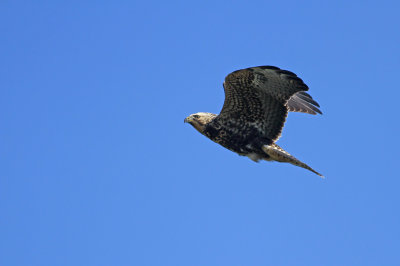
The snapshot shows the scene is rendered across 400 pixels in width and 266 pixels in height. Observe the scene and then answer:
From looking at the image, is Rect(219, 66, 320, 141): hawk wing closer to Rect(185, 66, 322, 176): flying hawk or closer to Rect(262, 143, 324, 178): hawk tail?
Rect(185, 66, 322, 176): flying hawk

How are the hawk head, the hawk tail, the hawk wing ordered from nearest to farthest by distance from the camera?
the hawk tail → the hawk wing → the hawk head

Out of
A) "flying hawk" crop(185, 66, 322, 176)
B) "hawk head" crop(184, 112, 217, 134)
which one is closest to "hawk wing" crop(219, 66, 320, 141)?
"flying hawk" crop(185, 66, 322, 176)

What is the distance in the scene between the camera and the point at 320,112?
38.0ft

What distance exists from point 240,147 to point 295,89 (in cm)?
147

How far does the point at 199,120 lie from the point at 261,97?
1.28 meters

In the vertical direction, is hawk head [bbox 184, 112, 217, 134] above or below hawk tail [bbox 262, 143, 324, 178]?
above

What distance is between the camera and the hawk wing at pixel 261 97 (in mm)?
10445

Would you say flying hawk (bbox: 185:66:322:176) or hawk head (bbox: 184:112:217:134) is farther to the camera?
hawk head (bbox: 184:112:217:134)

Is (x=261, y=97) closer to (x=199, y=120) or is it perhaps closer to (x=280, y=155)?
(x=280, y=155)

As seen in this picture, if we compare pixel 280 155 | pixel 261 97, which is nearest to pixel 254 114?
pixel 261 97

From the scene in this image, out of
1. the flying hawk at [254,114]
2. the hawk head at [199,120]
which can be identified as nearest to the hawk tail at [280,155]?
the flying hawk at [254,114]

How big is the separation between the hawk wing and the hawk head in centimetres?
28

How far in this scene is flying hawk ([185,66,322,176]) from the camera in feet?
34.6

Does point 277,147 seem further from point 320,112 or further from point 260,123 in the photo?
point 320,112
